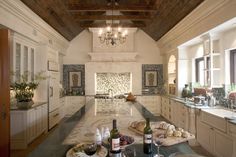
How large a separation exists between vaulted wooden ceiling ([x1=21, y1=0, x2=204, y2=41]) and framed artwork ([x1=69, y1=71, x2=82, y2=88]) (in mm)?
1542

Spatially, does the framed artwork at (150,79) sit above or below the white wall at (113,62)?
below

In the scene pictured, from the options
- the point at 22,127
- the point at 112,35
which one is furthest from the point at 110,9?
the point at 22,127

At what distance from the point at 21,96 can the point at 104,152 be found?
138 inches

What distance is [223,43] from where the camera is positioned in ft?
15.1

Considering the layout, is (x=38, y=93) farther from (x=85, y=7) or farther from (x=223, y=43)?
(x=223, y=43)

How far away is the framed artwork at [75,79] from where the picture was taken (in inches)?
339

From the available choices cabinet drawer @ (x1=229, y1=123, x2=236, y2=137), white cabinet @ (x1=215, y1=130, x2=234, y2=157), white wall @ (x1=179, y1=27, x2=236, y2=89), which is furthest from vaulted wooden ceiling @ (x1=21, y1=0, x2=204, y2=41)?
white cabinet @ (x1=215, y1=130, x2=234, y2=157)

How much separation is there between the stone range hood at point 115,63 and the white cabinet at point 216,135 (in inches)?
170

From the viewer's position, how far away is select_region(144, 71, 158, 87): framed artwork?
28.3 ft

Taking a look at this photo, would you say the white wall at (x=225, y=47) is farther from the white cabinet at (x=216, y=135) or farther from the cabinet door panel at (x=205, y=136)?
the cabinet door panel at (x=205, y=136)

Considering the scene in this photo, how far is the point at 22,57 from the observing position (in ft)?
16.5

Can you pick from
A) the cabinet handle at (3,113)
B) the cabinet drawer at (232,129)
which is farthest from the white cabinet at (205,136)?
the cabinet handle at (3,113)

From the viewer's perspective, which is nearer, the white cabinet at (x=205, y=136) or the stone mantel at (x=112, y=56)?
the white cabinet at (x=205, y=136)

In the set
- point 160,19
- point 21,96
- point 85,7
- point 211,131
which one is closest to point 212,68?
point 211,131
